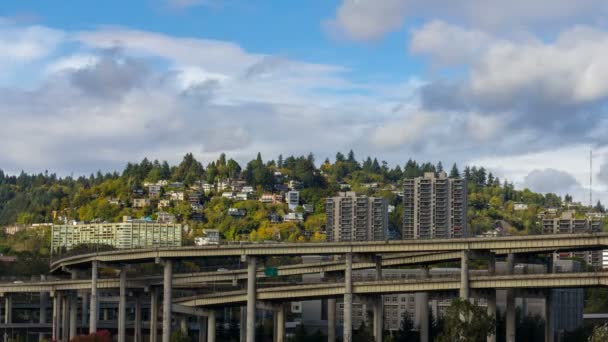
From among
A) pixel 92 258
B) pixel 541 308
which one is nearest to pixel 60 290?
pixel 92 258

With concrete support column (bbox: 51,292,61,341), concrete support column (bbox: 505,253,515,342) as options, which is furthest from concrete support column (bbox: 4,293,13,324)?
concrete support column (bbox: 505,253,515,342)

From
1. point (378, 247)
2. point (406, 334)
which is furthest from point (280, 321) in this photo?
point (406, 334)

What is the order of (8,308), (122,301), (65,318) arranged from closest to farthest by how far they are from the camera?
(122,301), (65,318), (8,308)

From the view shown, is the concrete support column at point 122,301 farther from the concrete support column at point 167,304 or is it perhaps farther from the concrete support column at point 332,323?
the concrete support column at point 332,323

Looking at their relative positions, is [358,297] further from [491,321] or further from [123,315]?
[123,315]

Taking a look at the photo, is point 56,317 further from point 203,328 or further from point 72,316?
point 203,328

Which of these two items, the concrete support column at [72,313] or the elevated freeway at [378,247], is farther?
the concrete support column at [72,313]

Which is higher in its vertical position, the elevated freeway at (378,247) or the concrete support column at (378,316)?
the elevated freeway at (378,247)

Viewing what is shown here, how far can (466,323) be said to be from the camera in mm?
122500

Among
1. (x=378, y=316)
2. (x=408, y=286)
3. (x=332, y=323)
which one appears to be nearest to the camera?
(x=408, y=286)

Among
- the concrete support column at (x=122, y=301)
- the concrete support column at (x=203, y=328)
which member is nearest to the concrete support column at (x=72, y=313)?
the concrete support column at (x=122, y=301)

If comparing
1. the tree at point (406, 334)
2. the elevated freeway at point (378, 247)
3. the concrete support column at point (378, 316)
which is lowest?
the tree at point (406, 334)

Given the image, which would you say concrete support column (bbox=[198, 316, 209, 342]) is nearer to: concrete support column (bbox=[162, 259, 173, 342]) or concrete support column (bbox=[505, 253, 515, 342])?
concrete support column (bbox=[162, 259, 173, 342])

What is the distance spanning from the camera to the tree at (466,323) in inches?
4828
